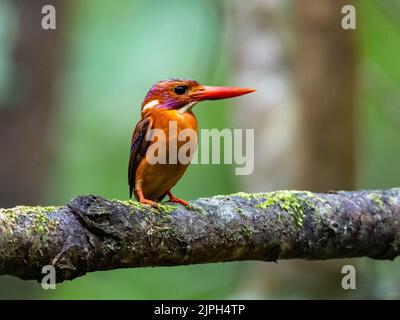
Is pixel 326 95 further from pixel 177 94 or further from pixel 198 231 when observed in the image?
pixel 198 231

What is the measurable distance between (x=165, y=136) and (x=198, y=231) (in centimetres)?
74

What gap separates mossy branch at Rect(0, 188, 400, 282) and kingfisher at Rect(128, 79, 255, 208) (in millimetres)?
398

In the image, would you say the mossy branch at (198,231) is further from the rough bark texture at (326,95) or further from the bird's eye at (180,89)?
the rough bark texture at (326,95)

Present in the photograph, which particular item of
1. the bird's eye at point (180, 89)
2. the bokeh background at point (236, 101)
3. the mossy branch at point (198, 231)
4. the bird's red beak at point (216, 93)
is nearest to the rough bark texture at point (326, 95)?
the bokeh background at point (236, 101)

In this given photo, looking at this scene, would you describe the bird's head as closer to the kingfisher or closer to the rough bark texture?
the kingfisher

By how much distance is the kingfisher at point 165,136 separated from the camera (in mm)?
3693

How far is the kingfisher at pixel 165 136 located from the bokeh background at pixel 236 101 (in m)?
2.18

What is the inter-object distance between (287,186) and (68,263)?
3.56 meters

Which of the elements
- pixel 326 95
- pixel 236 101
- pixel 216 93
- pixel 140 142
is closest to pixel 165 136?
pixel 140 142

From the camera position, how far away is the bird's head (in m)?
3.89

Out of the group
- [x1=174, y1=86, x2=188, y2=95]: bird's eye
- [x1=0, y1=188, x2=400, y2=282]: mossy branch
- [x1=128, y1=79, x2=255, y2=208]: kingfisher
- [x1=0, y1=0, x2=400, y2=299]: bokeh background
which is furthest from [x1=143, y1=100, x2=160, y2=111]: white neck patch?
[x1=0, y1=0, x2=400, y2=299]: bokeh background

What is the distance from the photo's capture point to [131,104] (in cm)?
888

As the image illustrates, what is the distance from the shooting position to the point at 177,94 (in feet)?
12.8
